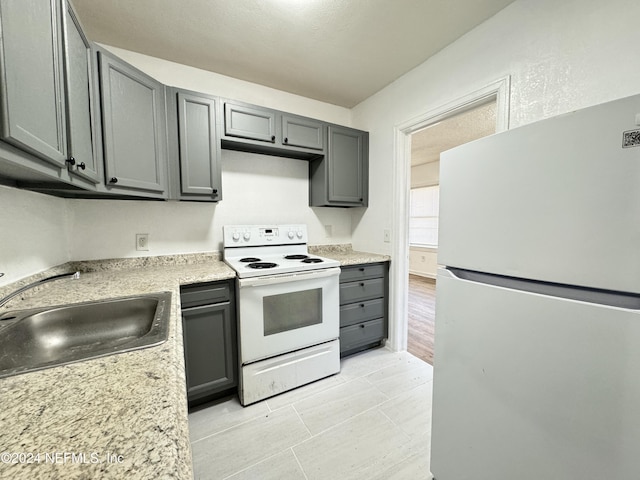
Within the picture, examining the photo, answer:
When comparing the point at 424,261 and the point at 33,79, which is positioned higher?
the point at 33,79

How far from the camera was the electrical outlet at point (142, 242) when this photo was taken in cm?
191

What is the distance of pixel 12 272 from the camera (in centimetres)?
113

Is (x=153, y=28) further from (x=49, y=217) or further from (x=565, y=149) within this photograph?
(x=565, y=149)

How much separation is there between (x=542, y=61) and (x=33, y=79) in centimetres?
218

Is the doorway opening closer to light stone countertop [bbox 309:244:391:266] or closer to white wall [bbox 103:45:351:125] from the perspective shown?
light stone countertop [bbox 309:244:391:266]

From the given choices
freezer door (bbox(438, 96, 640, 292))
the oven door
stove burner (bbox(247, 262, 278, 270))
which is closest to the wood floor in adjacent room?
the oven door

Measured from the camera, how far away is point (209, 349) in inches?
64.7

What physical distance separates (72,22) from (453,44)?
7.00 ft

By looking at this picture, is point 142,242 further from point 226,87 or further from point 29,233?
point 226,87

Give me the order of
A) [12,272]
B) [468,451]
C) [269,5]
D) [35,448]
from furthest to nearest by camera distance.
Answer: [269,5] → [12,272] → [468,451] → [35,448]

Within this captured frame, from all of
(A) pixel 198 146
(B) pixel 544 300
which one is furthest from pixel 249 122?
(B) pixel 544 300

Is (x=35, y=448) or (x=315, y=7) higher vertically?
(x=315, y=7)

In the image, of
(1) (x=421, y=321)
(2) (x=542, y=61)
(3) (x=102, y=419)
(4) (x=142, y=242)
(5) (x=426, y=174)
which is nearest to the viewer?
(3) (x=102, y=419)

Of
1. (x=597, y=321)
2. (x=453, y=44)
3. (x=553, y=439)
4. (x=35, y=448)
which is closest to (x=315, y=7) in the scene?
(x=453, y=44)
